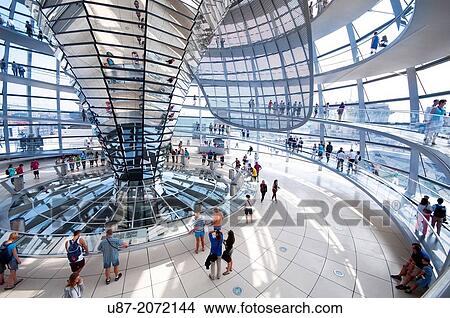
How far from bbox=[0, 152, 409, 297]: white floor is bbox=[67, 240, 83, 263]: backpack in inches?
34.5

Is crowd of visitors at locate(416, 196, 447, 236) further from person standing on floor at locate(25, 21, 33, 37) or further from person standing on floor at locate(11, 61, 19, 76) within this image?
person standing on floor at locate(11, 61, 19, 76)

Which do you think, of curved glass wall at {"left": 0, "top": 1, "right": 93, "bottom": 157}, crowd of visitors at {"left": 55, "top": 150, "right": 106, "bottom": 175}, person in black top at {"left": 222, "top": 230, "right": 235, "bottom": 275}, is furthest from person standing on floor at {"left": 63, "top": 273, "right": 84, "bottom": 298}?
curved glass wall at {"left": 0, "top": 1, "right": 93, "bottom": 157}

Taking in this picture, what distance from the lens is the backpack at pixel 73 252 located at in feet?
18.2

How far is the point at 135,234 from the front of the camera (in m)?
7.49

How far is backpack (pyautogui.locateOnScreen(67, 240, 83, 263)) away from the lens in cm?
554

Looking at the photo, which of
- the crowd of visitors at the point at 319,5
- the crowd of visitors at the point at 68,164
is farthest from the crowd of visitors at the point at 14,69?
the crowd of visitors at the point at 319,5

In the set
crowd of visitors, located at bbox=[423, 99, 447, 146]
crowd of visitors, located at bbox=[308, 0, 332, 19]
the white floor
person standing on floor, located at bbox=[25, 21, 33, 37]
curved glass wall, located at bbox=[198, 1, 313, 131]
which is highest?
crowd of visitors, located at bbox=[308, 0, 332, 19]

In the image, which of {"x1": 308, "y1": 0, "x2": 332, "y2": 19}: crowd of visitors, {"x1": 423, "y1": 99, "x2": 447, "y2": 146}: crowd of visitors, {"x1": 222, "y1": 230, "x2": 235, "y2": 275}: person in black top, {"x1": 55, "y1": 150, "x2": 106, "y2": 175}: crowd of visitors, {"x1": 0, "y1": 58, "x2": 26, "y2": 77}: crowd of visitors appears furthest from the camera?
{"x1": 0, "y1": 58, "x2": 26, "y2": 77}: crowd of visitors

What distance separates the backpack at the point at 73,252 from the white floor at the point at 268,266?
2.88 feet

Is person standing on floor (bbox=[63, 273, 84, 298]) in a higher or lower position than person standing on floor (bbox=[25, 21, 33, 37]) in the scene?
lower

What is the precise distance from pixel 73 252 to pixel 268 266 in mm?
5385

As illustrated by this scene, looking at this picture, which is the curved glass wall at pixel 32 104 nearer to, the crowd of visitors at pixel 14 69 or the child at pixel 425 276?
the crowd of visitors at pixel 14 69

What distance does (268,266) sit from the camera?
672 cm

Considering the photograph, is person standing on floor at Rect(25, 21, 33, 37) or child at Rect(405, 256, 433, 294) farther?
person standing on floor at Rect(25, 21, 33, 37)
